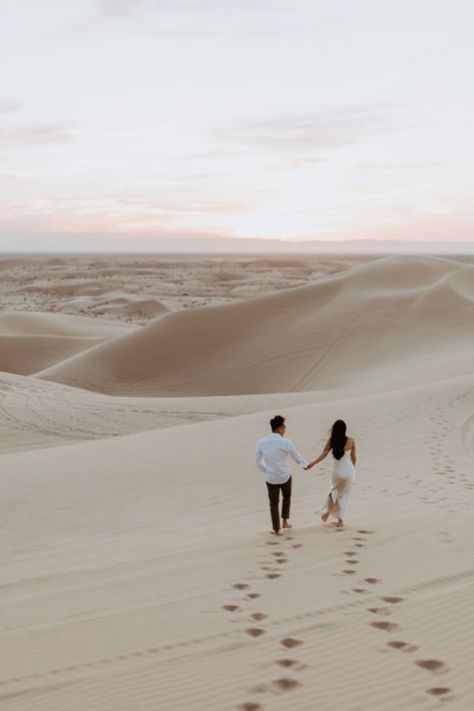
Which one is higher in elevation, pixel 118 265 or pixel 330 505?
pixel 118 265

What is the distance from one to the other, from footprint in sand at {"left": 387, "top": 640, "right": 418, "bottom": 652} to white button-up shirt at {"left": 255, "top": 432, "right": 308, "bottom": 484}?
249 cm

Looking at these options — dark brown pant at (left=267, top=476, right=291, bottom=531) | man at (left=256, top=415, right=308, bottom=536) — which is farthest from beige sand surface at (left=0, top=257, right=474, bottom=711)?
man at (left=256, top=415, right=308, bottom=536)

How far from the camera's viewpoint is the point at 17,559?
7250mm

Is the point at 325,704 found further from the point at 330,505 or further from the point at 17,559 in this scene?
the point at 17,559

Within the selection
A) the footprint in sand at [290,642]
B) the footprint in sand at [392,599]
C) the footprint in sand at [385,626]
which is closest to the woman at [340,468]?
the footprint in sand at [392,599]

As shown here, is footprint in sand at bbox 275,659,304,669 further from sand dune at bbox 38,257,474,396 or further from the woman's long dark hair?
sand dune at bbox 38,257,474,396

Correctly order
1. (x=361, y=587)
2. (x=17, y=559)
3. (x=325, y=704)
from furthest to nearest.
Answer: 1. (x=17, y=559)
2. (x=361, y=587)
3. (x=325, y=704)

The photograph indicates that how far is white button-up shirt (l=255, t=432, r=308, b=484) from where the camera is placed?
708cm

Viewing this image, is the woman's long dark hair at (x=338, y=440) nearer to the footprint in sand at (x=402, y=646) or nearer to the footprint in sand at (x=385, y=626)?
the footprint in sand at (x=385, y=626)

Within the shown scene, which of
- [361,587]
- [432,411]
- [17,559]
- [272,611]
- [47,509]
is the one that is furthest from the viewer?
[432,411]

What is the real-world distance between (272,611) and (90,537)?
325 cm

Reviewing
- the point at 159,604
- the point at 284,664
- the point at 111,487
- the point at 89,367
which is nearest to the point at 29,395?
the point at 111,487

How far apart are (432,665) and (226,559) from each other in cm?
248

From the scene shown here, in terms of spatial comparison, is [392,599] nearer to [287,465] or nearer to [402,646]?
[402,646]
